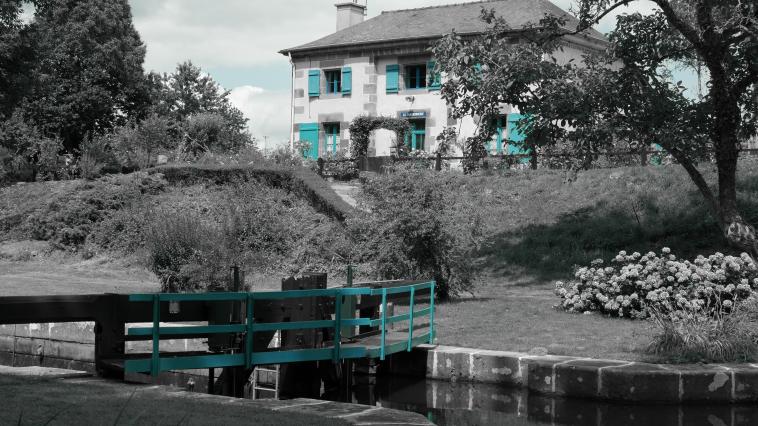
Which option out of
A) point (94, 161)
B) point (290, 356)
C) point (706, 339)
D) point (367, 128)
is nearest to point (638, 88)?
point (706, 339)

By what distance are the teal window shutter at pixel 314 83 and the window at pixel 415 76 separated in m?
4.37

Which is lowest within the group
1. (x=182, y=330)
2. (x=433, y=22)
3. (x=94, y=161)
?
(x=182, y=330)

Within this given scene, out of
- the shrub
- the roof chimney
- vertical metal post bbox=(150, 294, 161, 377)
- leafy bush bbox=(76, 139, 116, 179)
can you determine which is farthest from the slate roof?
vertical metal post bbox=(150, 294, 161, 377)

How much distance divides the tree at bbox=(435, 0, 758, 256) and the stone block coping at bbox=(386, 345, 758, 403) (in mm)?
7261

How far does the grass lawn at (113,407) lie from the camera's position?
6.57m

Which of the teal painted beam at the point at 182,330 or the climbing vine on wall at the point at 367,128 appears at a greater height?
the climbing vine on wall at the point at 367,128

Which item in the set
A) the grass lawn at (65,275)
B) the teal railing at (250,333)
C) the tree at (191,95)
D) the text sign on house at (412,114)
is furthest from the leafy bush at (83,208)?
the tree at (191,95)

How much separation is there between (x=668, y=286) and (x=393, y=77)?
2631 cm

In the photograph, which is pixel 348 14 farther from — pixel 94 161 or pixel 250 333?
pixel 250 333

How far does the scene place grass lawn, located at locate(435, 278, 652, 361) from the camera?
1291 centimetres

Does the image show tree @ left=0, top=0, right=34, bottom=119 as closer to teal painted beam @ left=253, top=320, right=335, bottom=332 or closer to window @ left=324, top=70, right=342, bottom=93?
window @ left=324, top=70, right=342, bottom=93

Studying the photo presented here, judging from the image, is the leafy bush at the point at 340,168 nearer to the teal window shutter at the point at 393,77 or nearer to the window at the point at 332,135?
the teal window shutter at the point at 393,77

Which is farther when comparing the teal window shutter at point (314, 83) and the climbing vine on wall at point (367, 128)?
the teal window shutter at point (314, 83)

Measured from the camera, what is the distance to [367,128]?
124ft
